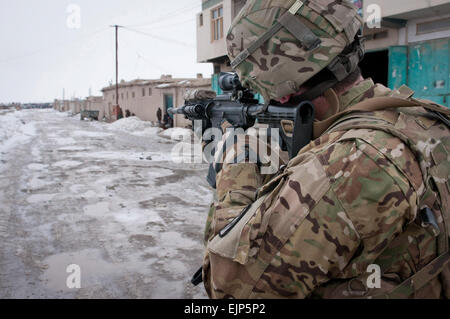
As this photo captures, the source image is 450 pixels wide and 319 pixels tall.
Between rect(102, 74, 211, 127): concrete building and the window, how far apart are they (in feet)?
12.0

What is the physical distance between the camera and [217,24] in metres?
14.1

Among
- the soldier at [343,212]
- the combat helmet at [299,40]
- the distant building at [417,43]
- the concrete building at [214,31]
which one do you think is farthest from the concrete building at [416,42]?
the soldier at [343,212]

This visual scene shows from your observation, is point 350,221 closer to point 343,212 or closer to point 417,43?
point 343,212

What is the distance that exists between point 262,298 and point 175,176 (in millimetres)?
6349

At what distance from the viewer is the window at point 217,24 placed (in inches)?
546

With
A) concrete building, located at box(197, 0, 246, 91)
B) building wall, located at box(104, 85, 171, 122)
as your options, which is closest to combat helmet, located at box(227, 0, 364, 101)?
concrete building, located at box(197, 0, 246, 91)

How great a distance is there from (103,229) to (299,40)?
144 inches

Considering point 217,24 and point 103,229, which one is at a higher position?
point 217,24

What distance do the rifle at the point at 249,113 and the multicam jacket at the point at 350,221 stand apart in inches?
8.4

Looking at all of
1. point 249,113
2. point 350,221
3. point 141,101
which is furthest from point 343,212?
point 141,101

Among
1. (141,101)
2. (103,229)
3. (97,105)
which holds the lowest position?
(103,229)
